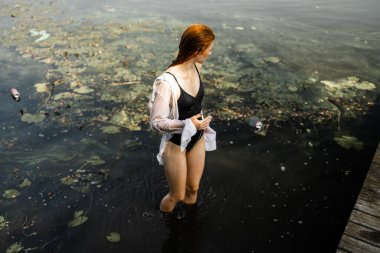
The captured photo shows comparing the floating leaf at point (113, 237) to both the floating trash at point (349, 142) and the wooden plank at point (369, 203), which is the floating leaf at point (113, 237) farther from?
the floating trash at point (349, 142)

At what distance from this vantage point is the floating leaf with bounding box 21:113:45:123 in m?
6.72

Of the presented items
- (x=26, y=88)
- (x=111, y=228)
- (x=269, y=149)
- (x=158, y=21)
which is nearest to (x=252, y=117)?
(x=269, y=149)

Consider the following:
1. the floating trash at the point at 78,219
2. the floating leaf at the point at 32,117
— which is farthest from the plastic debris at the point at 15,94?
the floating trash at the point at 78,219

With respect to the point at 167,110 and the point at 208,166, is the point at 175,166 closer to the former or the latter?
the point at 167,110

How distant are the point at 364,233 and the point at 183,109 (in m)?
2.22

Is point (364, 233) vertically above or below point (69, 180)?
above

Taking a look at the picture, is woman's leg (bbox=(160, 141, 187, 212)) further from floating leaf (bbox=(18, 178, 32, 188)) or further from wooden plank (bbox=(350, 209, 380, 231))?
floating leaf (bbox=(18, 178, 32, 188))

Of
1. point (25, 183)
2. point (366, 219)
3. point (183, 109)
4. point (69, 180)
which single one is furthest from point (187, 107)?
point (25, 183)

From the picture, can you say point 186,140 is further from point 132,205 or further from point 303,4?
point 303,4

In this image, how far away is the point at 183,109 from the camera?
11.7 feet

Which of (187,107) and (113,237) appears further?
(113,237)

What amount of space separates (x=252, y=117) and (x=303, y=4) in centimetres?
1161

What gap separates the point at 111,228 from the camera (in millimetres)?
4555

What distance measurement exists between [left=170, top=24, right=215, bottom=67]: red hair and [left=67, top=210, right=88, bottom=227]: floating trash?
2.61 metres
